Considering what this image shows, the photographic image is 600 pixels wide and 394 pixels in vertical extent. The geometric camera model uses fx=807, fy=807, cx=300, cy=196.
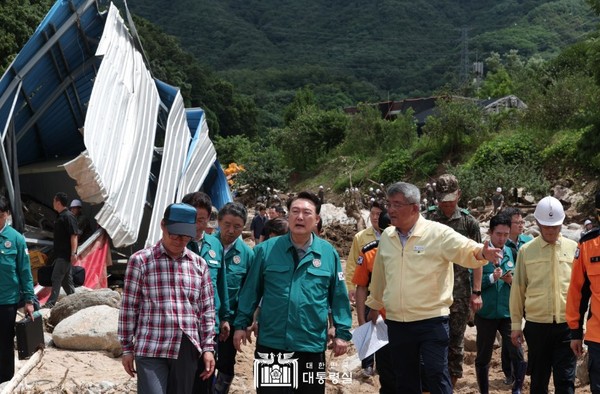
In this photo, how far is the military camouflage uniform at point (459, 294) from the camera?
682 cm

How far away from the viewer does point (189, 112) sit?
22.6 m

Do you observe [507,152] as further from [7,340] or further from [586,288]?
[7,340]

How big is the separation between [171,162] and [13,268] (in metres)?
12.0

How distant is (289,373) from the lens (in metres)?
5.27

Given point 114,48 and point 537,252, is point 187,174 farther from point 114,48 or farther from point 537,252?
point 537,252

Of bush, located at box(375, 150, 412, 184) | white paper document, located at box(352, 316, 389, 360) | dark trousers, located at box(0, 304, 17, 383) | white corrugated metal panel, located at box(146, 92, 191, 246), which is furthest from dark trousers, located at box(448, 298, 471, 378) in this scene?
bush, located at box(375, 150, 412, 184)

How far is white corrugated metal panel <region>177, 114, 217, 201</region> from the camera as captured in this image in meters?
19.4

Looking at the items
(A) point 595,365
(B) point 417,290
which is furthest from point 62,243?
(A) point 595,365

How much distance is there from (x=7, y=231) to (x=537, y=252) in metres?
4.36

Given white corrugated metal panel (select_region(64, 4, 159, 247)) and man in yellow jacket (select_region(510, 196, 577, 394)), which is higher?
white corrugated metal panel (select_region(64, 4, 159, 247))

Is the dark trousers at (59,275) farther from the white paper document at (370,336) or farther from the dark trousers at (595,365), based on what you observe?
the dark trousers at (595,365)

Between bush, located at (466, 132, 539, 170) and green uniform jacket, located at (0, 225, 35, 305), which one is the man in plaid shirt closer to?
green uniform jacket, located at (0, 225, 35, 305)

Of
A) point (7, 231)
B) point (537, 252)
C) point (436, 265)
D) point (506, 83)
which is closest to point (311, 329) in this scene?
point (436, 265)

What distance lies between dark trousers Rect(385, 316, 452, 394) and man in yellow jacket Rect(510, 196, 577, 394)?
909mm
